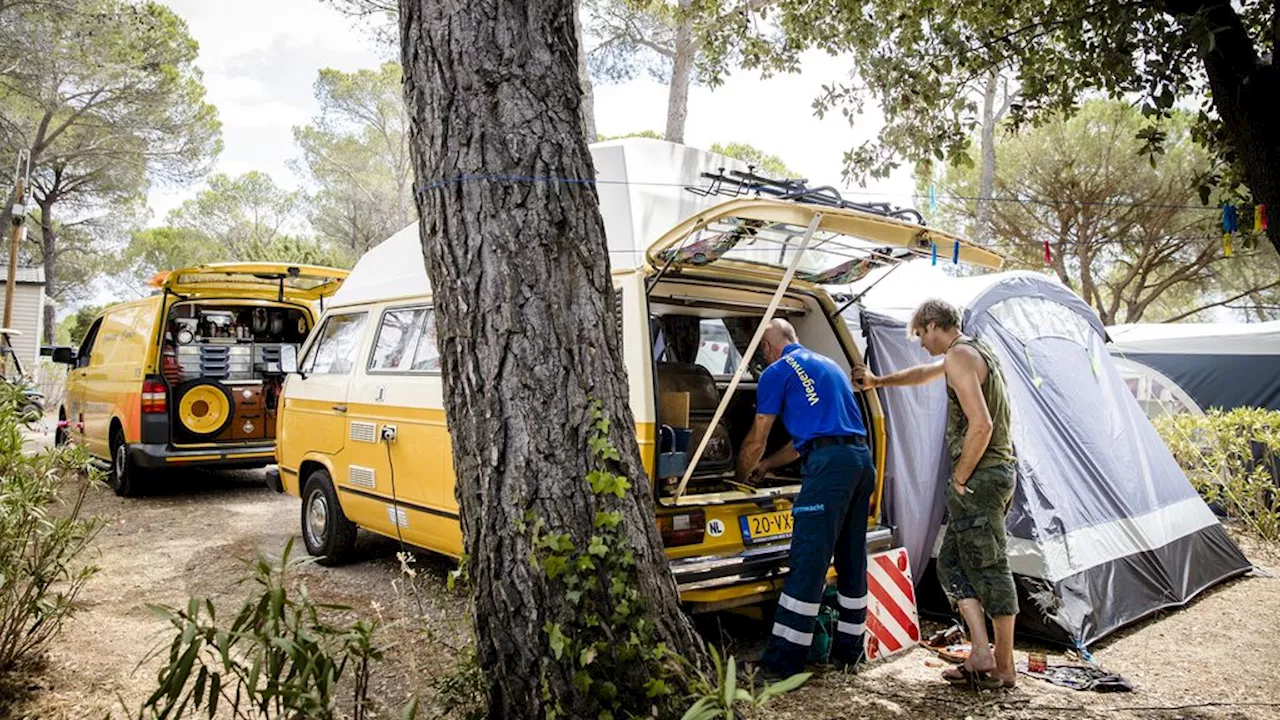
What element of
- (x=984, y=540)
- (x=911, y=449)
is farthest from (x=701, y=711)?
(x=911, y=449)

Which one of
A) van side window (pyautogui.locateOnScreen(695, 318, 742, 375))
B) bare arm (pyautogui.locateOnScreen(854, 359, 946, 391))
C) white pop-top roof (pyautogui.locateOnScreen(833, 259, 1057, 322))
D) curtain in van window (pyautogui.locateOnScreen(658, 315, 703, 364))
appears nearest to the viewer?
bare arm (pyautogui.locateOnScreen(854, 359, 946, 391))

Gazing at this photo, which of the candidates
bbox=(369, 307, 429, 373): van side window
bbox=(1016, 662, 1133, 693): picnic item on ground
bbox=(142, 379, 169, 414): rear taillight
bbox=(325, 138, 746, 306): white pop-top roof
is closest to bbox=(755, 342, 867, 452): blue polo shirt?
bbox=(325, 138, 746, 306): white pop-top roof

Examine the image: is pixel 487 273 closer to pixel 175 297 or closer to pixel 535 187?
pixel 535 187

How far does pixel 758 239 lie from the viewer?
402cm

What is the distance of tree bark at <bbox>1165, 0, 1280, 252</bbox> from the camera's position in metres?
3.65

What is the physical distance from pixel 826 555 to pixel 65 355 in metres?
9.05

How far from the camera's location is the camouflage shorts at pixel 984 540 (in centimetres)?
398

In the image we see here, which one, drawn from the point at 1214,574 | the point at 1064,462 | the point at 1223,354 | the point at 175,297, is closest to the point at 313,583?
the point at 175,297

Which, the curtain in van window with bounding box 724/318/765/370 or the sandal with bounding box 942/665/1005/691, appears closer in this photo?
the sandal with bounding box 942/665/1005/691

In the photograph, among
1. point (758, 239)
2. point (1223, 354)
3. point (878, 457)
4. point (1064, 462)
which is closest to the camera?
point (758, 239)

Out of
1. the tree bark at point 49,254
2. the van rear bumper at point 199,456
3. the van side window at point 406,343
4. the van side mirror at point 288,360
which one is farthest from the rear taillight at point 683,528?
the tree bark at point 49,254

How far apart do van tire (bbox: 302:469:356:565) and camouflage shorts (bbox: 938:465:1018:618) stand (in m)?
3.77

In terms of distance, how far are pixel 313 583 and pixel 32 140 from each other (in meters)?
21.3

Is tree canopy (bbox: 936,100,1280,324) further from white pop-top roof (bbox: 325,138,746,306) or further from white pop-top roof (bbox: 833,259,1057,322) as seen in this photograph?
white pop-top roof (bbox: 325,138,746,306)
